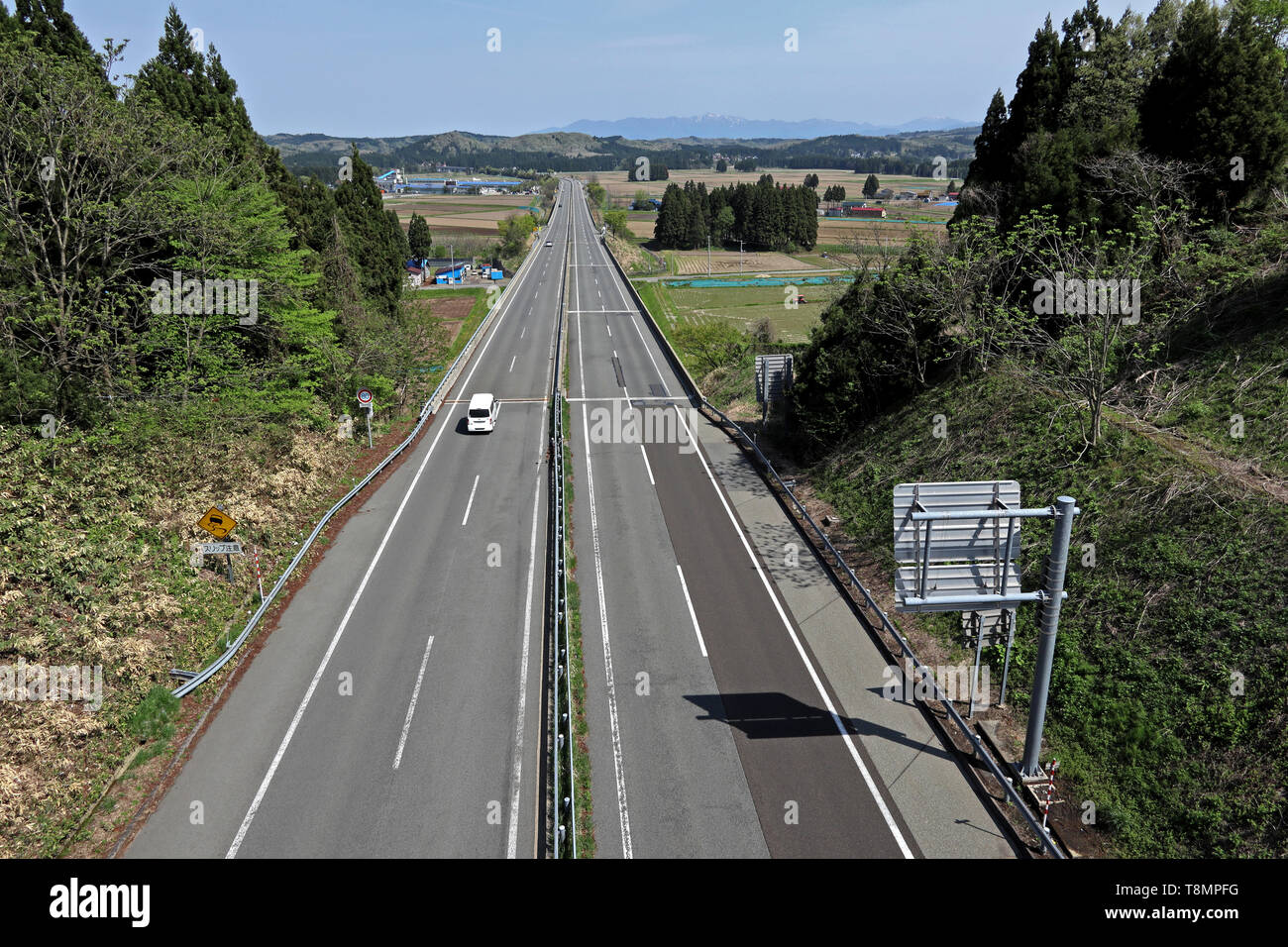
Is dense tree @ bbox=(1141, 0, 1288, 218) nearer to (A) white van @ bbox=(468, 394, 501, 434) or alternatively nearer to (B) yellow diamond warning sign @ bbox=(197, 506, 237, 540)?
(A) white van @ bbox=(468, 394, 501, 434)

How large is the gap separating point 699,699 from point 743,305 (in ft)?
254

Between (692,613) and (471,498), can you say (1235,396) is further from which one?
(471,498)

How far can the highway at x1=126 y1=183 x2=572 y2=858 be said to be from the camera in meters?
14.4

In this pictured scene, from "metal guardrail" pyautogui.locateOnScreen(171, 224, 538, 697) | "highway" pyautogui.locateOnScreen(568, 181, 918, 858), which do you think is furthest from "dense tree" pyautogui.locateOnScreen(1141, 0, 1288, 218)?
"metal guardrail" pyautogui.locateOnScreen(171, 224, 538, 697)

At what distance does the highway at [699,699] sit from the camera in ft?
47.7

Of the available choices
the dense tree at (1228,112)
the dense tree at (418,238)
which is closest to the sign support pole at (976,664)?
the dense tree at (1228,112)

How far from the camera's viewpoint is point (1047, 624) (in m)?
14.2

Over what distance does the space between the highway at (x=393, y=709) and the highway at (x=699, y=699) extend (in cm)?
189

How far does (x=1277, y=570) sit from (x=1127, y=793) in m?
6.48

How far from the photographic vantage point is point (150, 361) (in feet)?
A: 97.5

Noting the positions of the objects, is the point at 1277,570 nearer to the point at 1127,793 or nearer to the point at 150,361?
the point at 1127,793

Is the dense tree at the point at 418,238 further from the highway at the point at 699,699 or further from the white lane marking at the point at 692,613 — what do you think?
the white lane marking at the point at 692,613

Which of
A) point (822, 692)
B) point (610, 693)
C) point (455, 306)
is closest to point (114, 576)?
point (610, 693)

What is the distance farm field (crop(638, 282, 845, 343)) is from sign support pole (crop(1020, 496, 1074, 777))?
2273 inches
